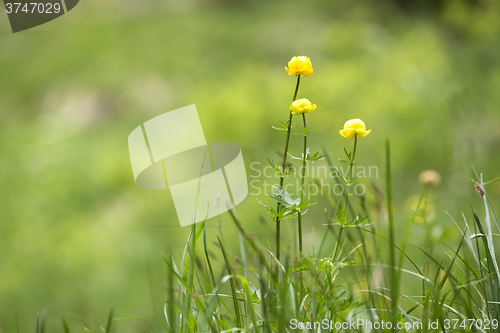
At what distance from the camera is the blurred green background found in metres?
1.69

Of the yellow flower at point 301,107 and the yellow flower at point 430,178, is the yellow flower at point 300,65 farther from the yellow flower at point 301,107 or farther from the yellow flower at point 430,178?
the yellow flower at point 430,178

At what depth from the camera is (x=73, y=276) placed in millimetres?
1657

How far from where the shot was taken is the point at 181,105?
2521 mm

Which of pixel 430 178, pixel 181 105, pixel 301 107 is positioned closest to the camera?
pixel 301 107

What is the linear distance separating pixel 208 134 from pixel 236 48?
1.25 m

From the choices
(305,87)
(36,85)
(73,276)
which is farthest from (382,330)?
(36,85)

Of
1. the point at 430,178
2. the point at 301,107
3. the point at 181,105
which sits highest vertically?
the point at 301,107

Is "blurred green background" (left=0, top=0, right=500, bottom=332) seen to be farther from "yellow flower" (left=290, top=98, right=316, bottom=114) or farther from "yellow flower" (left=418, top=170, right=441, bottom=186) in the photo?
"yellow flower" (left=290, top=98, right=316, bottom=114)

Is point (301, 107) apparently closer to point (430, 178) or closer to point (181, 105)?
point (430, 178)

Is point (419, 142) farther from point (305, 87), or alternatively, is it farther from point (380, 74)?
point (305, 87)

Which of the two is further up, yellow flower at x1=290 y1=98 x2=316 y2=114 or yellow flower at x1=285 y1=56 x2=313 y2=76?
yellow flower at x1=285 y1=56 x2=313 y2=76

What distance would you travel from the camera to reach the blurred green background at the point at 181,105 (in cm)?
169

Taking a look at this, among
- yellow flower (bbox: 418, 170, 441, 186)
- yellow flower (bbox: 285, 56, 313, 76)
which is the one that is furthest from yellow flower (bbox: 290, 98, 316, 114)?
yellow flower (bbox: 418, 170, 441, 186)

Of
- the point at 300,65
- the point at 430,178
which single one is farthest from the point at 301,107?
the point at 430,178
